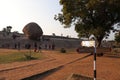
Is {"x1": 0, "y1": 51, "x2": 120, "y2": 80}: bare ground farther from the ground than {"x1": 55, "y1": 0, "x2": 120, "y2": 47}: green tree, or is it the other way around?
{"x1": 55, "y1": 0, "x2": 120, "y2": 47}: green tree

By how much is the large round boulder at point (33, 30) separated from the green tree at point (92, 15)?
118ft

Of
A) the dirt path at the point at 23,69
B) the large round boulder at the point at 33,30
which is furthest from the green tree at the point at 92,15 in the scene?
the large round boulder at the point at 33,30

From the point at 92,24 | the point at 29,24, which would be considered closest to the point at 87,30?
the point at 92,24

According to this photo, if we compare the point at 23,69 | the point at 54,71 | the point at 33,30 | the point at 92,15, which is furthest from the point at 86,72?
the point at 33,30

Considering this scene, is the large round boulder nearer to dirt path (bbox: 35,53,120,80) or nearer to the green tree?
the green tree

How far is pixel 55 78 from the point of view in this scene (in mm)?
14273

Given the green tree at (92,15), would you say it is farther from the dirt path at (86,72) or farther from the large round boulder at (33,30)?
the large round boulder at (33,30)

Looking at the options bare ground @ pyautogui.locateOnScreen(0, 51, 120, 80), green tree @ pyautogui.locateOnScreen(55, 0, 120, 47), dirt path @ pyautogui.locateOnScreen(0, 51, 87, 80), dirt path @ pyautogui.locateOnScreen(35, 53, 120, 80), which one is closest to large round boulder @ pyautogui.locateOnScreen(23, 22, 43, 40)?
green tree @ pyautogui.locateOnScreen(55, 0, 120, 47)

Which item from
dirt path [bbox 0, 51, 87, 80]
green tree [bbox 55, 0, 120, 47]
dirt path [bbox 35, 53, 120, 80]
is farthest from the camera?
green tree [bbox 55, 0, 120, 47]

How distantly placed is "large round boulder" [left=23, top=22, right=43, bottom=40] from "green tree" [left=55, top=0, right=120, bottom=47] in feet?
118

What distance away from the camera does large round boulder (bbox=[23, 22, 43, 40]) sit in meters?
74.5

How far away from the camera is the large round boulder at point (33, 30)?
7450 cm

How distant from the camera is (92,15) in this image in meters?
36.9

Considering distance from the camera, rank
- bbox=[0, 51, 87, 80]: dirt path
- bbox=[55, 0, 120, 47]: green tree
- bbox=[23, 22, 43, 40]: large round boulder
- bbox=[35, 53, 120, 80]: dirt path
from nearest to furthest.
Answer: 1. bbox=[35, 53, 120, 80]: dirt path
2. bbox=[0, 51, 87, 80]: dirt path
3. bbox=[55, 0, 120, 47]: green tree
4. bbox=[23, 22, 43, 40]: large round boulder
